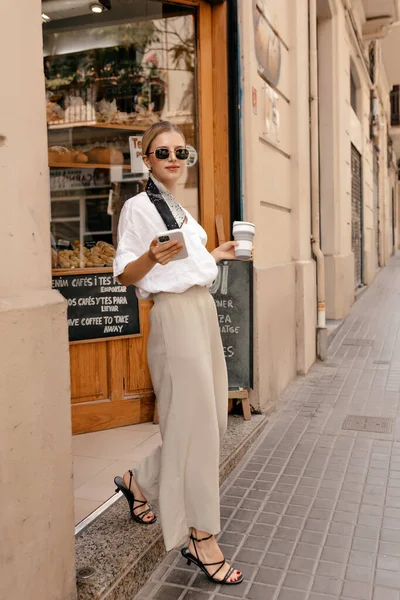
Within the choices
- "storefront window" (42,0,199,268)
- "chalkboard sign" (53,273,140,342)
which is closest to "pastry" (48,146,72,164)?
"storefront window" (42,0,199,268)

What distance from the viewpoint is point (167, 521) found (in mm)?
2568

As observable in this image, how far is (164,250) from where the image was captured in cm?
221

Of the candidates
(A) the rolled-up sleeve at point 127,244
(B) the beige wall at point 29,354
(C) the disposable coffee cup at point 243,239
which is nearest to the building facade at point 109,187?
(B) the beige wall at point 29,354

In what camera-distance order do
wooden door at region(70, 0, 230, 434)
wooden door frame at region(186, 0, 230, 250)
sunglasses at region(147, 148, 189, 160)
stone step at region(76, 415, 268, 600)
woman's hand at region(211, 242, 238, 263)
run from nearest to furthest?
stone step at region(76, 415, 268, 600)
sunglasses at region(147, 148, 189, 160)
woman's hand at region(211, 242, 238, 263)
wooden door at region(70, 0, 230, 434)
wooden door frame at region(186, 0, 230, 250)

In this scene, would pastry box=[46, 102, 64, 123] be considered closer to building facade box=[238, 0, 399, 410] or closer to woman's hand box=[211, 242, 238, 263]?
building facade box=[238, 0, 399, 410]

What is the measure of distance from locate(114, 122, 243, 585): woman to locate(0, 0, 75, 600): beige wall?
452 mm

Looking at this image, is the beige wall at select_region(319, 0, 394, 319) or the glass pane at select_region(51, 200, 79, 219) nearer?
the glass pane at select_region(51, 200, 79, 219)

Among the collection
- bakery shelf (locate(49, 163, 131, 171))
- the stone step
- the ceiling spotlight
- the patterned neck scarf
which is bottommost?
the stone step

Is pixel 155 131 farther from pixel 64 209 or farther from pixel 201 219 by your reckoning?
pixel 64 209

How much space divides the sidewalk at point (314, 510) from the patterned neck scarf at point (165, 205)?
157 centimetres

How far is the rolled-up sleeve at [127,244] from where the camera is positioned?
2527 mm

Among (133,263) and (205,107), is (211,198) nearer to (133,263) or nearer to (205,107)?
(205,107)

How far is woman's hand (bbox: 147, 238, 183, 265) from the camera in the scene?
7.22ft

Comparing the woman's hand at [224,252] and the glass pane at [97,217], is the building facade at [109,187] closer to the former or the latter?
the glass pane at [97,217]
